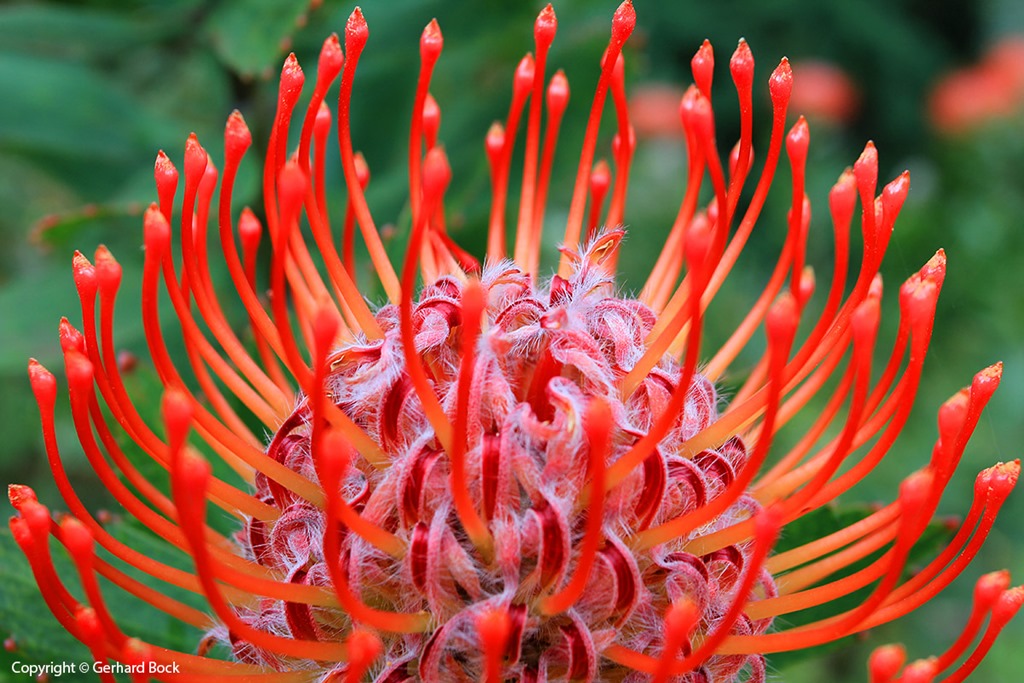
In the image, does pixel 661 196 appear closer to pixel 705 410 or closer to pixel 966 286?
pixel 966 286

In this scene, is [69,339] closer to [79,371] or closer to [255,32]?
[79,371]

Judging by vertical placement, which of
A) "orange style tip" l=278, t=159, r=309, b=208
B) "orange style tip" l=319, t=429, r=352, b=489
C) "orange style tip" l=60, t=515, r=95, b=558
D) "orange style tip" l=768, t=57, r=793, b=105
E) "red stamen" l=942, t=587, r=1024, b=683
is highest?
"orange style tip" l=768, t=57, r=793, b=105

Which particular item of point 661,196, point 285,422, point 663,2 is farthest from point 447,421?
point 663,2

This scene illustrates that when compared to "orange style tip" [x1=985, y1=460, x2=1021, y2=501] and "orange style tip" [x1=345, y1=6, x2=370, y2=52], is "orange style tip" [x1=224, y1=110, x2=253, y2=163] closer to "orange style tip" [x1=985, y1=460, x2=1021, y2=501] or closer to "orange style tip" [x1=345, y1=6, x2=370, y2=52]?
"orange style tip" [x1=345, y1=6, x2=370, y2=52]

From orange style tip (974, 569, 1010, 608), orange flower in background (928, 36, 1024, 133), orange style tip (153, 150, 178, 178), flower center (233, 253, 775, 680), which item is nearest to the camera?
orange style tip (974, 569, 1010, 608)

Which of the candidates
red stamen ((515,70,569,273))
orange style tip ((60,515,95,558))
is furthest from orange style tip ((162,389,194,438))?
red stamen ((515,70,569,273))

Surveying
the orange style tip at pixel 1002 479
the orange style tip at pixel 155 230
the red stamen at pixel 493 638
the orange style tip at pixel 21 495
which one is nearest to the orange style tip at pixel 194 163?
the orange style tip at pixel 155 230

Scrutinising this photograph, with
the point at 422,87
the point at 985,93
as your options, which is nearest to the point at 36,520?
the point at 422,87

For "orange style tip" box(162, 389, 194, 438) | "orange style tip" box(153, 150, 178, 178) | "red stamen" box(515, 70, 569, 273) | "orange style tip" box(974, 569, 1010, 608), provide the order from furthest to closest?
"red stamen" box(515, 70, 569, 273)
"orange style tip" box(153, 150, 178, 178)
"orange style tip" box(974, 569, 1010, 608)
"orange style tip" box(162, 389, 194, 438)
